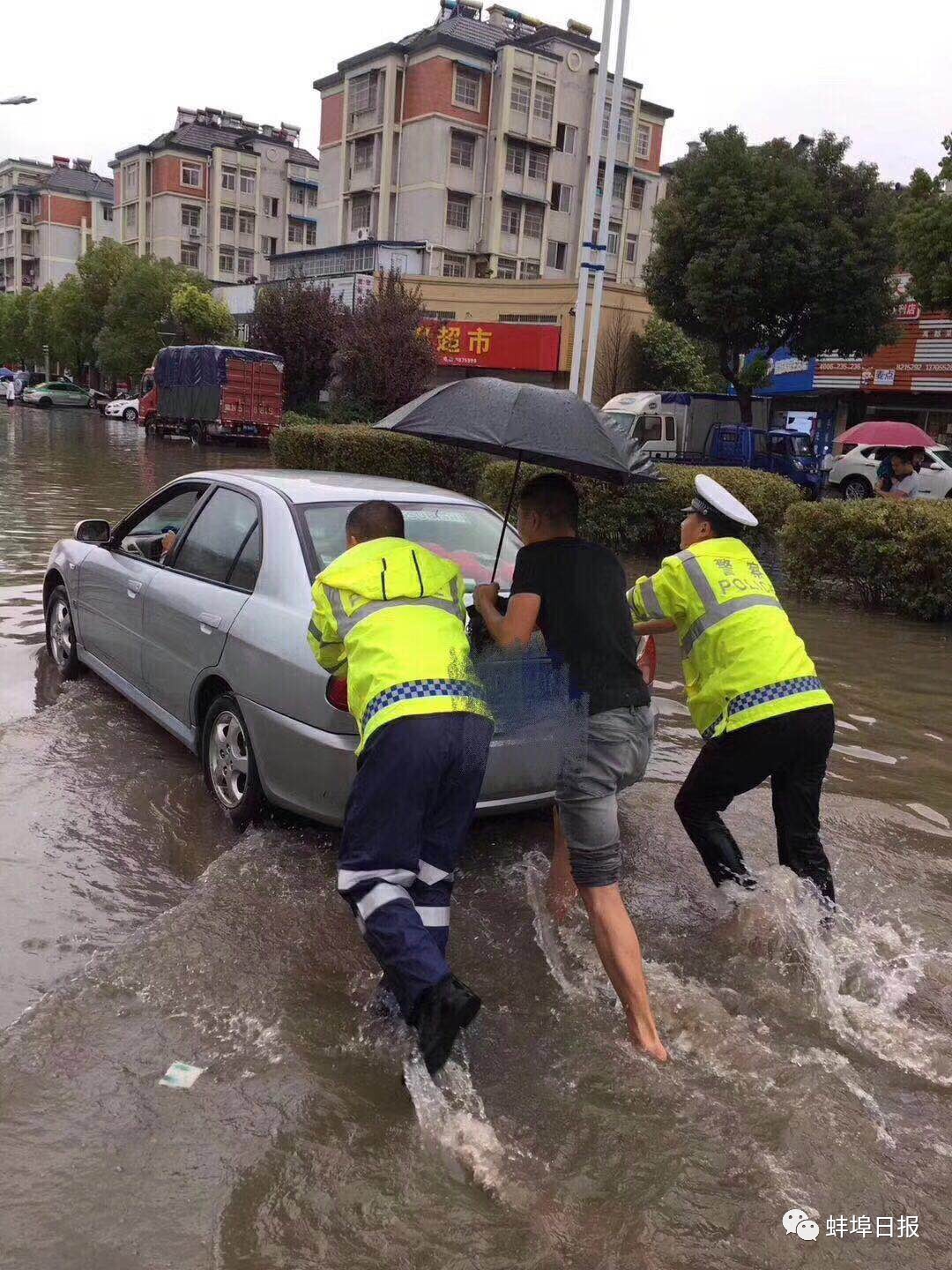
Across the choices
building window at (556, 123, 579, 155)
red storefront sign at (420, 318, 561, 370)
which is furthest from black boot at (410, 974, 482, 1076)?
building window at (556, 123, 579, 155)

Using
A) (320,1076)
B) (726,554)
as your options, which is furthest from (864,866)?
(320,1076)

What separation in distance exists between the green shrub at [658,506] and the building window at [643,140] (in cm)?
4795

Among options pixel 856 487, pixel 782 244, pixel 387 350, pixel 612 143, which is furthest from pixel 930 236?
pixel 387 350

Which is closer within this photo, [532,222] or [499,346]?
[499,346]

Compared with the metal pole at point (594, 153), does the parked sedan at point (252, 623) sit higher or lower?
lower

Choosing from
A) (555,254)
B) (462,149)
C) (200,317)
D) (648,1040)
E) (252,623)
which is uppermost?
(462,149)

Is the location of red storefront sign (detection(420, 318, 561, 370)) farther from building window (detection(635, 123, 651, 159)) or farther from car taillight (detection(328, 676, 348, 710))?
car taillight (detection(328, 676, 348, 710))

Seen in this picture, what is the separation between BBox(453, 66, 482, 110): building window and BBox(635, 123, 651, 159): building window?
10.1m

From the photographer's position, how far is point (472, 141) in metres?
50.0

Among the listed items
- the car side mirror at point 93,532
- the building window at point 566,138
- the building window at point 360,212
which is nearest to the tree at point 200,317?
the building window at point 360,212

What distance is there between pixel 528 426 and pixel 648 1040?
1882 millimetres

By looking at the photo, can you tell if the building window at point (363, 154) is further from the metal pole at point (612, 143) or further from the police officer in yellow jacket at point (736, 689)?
the police officer in yellow jacket at point (736, 689)

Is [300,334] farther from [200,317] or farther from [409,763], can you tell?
[409,763]

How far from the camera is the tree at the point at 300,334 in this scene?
115 feet
